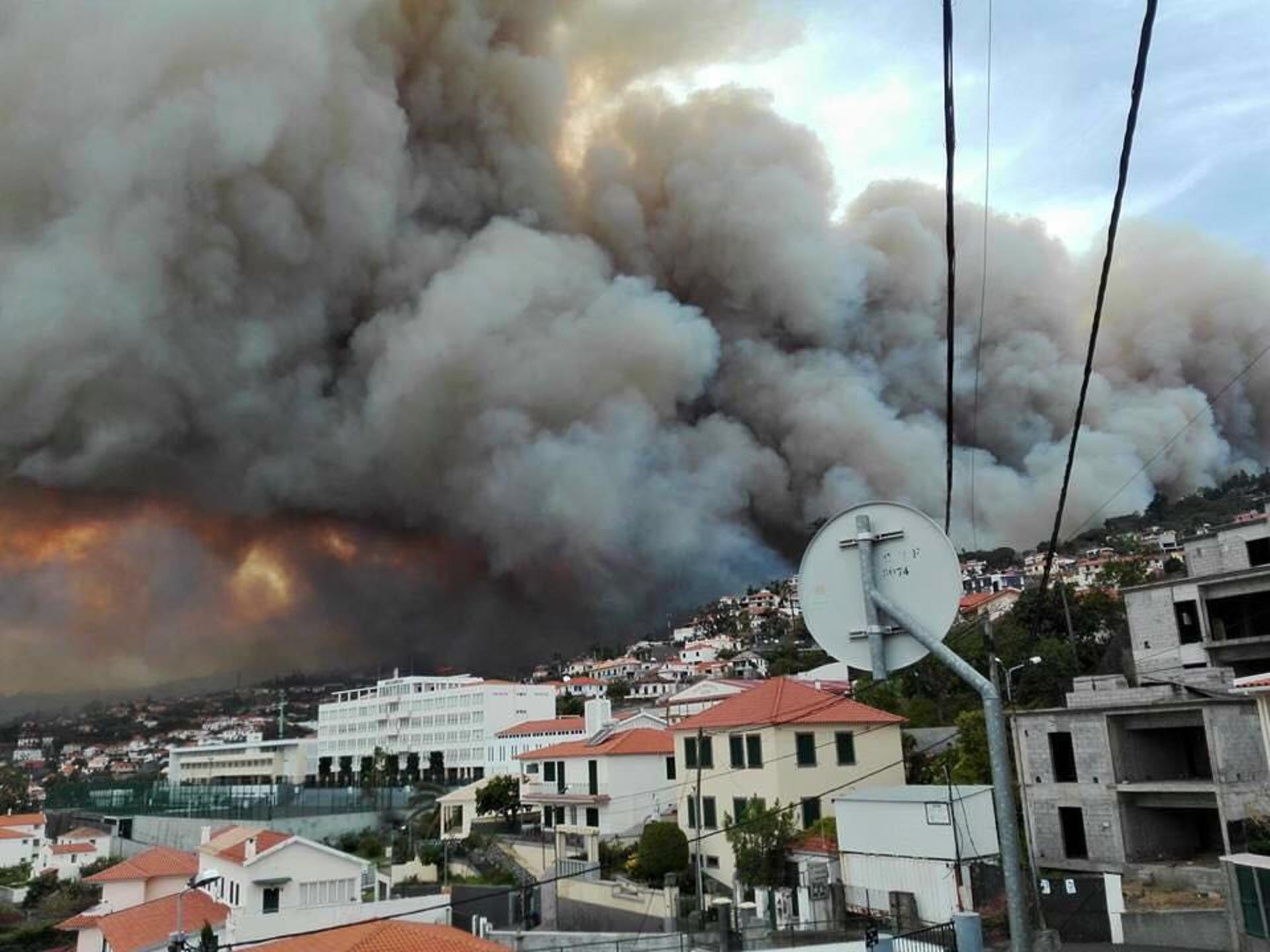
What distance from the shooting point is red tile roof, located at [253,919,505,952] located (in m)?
13.7

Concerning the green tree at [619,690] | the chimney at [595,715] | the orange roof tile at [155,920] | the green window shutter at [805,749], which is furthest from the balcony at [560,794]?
the green tree at [619,690]

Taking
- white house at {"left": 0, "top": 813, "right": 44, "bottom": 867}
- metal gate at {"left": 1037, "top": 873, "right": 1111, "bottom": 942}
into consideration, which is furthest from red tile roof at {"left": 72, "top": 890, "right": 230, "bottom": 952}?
white house at {"left": 0, "top": 813, "right": 44, "bottom": 867}

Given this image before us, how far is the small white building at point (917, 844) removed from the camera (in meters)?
15.1

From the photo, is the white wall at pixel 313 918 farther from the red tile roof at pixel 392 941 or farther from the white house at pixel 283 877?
the red tile roof at pixel 392 941

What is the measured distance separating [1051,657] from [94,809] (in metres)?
51.4

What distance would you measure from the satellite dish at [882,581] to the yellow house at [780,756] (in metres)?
18.9

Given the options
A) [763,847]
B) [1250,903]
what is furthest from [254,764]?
[1250,903]

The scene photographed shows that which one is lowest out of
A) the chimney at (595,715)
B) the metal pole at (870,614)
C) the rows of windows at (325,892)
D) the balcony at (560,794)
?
the rows of windows at (325,892)

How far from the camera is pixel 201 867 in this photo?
2695 centimetres

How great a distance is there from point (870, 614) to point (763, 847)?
16.9m

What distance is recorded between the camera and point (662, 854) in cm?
2191

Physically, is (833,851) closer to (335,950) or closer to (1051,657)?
(335,950)

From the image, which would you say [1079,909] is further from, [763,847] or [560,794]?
[560,794]

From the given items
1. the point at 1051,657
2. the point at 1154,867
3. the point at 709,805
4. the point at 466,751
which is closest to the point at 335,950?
the point at 709,805
